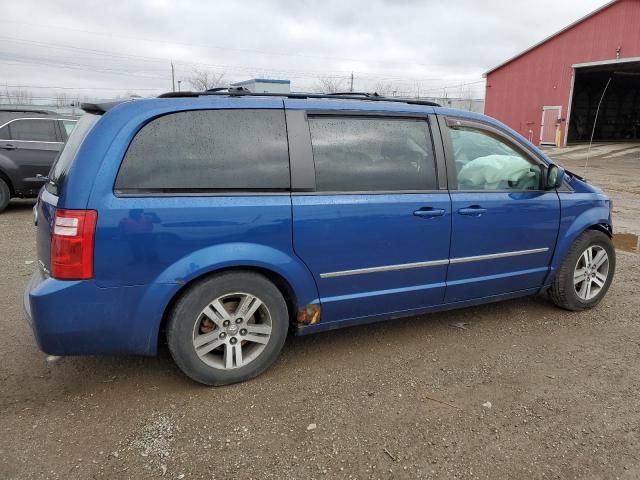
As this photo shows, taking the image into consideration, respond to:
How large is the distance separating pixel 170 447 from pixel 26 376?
130 centimetres

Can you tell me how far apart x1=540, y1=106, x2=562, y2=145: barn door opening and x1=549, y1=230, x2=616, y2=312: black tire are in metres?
23.9

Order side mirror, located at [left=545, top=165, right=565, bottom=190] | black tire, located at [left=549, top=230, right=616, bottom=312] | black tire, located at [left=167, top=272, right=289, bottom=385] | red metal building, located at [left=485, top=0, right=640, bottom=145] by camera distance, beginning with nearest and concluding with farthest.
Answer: black tire, located at [left=167, top=272, right=289, bottom=385], side mirror, located at [left=545, top=165, right=565, bottom=190], black tire, located at [left=549, top=230, right=616, bottom=312], red metal building, located at [left=485, top=0, right=640, bottom=145]

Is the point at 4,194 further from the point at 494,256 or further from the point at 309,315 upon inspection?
the point at 494,256

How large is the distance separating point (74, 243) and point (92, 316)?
41 cm

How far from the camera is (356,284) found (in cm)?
317

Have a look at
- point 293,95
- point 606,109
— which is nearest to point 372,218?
point 293,95

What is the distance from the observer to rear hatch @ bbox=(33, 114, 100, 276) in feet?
8.57

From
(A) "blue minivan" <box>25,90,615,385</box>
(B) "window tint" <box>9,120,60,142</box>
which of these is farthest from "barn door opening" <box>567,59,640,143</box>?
(A) "blue minivan" <box>25,90,615,385</box>

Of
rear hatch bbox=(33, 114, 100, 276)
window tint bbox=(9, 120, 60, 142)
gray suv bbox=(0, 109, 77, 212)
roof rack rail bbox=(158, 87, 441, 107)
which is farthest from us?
window tint bbox=(9, 120, 60, 142)

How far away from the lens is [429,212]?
327 cm

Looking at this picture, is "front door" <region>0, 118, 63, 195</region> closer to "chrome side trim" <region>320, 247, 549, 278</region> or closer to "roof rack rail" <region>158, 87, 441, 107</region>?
"roof rack rail" <region>158, 87, 441, 107</region>

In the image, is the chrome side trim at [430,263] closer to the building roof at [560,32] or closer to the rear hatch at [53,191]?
the rear hatch at [53,191]

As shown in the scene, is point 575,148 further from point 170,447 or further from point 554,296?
point 170,447

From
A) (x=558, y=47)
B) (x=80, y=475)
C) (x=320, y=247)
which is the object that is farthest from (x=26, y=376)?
(x=558, y=47)
